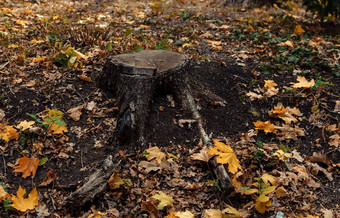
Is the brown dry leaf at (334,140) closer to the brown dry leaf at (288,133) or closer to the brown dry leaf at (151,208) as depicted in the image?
the brown dry leaf at (288,133)

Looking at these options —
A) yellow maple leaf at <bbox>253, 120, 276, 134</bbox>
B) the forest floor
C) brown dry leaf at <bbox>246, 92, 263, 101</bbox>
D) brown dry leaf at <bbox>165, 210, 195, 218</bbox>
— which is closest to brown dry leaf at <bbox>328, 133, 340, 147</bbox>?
the forest floor

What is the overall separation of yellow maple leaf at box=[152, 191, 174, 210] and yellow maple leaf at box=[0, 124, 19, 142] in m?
1.64

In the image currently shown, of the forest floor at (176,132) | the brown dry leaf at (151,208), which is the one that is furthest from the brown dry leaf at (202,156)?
the brown dry leaf at (151,208)

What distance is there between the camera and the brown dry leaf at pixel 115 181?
2.41 m

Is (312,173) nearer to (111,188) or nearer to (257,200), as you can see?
(257,200)

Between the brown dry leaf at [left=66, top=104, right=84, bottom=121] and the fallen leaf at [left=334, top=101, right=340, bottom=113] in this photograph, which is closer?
the brown dry leaf at [left=66, top=104, right=84, bottom=121]

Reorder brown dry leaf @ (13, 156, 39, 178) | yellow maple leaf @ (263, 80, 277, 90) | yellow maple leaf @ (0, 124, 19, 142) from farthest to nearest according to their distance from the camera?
1. yellow maple leaf @ (263, 80, 277, 90)
2. yellow maple leaf @ (0, 124, 19, 142)
3. brown dry leaf @ (13, 156, 39, 178)

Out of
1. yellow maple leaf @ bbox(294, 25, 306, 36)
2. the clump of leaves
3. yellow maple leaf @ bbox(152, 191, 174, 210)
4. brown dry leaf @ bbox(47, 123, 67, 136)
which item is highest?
yellow maple leaf @ bbox(294, 25, 306, 36)

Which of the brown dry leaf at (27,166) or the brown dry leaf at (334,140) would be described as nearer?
the brown dry leaf at (27,166)

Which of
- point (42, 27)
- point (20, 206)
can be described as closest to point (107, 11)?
point (42, 27)

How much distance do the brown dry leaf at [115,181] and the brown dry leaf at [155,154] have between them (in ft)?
1.27

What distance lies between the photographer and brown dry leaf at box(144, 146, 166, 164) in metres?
2.71

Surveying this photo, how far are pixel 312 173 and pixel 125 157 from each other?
6.36 ft

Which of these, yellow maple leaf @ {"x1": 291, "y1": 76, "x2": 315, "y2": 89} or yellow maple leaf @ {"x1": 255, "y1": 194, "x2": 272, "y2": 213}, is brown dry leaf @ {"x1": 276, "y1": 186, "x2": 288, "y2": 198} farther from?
yellow maple leaf @ {"x1": 291, "y1": 76, "x2": 315, "y2": 89}
